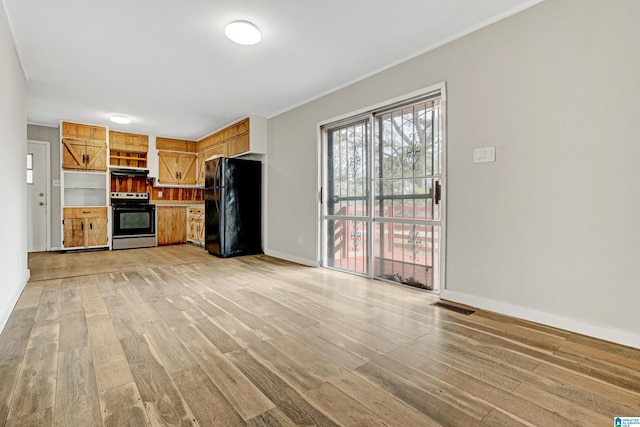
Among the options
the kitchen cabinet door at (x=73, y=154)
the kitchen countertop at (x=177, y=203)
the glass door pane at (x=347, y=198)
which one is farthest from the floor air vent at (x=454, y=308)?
the kitchen cabinet door at (x=73, y=154)

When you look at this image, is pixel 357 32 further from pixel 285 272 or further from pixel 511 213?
pixel 285 272

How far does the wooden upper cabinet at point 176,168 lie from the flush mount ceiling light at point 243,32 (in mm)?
5015

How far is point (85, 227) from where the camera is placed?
602 cm

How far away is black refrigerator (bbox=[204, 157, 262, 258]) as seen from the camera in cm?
526

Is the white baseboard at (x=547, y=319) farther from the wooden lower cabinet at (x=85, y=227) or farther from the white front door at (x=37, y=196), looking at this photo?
the white front door at (x=37, y=196)

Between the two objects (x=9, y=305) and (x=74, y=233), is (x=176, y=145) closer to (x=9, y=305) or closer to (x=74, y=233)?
(x=74, y=233)

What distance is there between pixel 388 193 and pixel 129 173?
5994 millimetres

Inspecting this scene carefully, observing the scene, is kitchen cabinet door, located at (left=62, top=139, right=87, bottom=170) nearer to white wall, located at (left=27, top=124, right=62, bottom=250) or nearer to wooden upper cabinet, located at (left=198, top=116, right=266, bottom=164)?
white wall, located at (left=27, top=124, right=62, bottom=250)

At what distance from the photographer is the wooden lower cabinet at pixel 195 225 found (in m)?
6.63

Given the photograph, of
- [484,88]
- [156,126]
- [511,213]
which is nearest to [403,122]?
[484,88]

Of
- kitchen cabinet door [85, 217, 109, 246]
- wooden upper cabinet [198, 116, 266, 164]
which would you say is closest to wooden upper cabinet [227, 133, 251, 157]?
wooden upper cabinet [198, 116, 266, 164]

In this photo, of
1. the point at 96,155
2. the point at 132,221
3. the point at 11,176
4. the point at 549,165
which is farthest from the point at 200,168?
the point at 549,165

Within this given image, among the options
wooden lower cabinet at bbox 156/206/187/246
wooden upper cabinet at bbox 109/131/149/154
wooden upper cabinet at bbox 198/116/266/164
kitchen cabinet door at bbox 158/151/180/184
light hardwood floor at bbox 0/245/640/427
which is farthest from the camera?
kitchen cabinet door at bbox 158/151/180/184

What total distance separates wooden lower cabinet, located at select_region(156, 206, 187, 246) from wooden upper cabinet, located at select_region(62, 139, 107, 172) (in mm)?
1389
